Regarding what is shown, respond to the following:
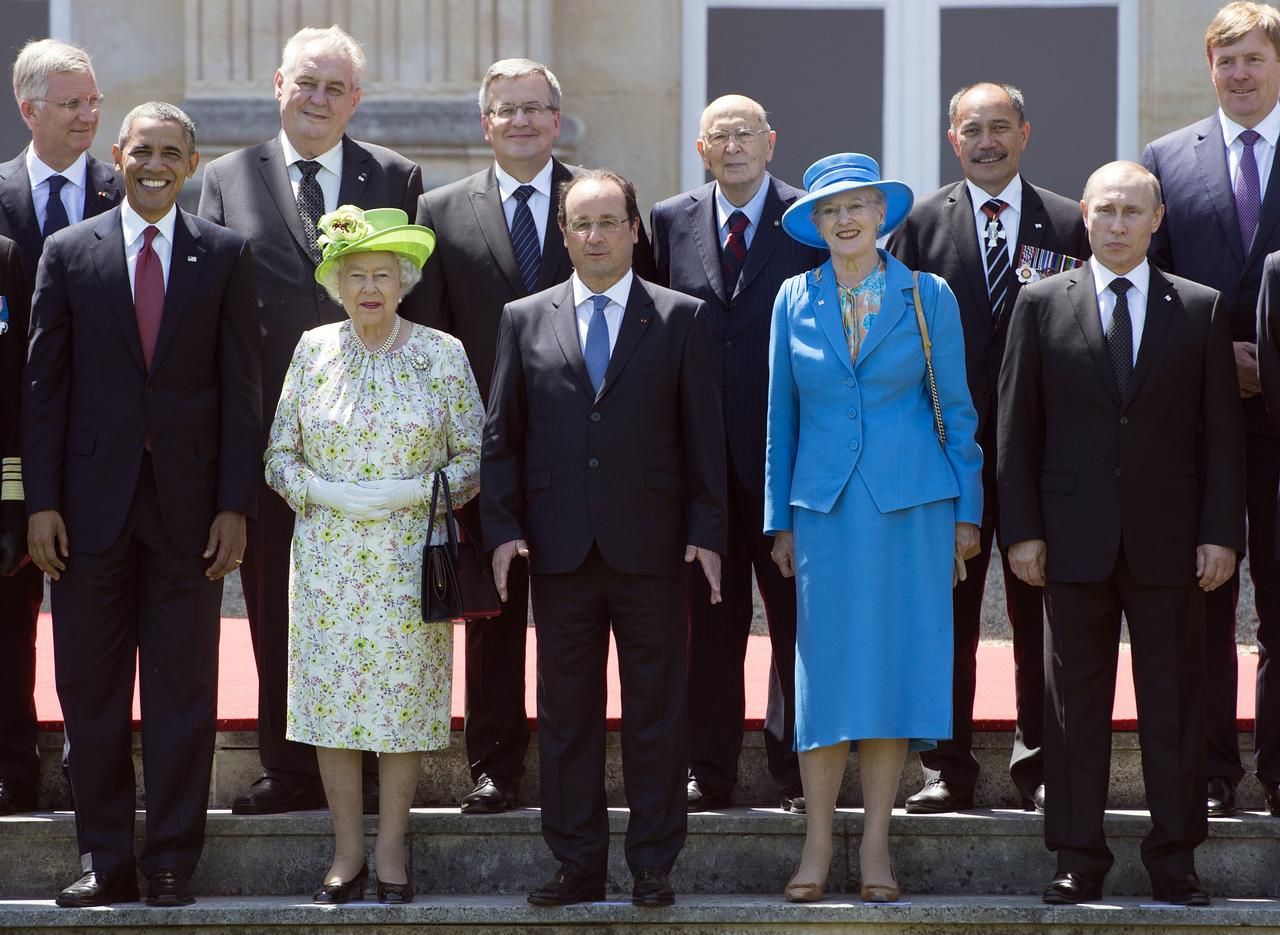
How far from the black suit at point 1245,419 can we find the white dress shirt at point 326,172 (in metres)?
2.35

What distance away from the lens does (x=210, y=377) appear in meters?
5.30

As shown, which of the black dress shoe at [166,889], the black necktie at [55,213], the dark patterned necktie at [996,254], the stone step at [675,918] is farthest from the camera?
the black necktie at [55,213]

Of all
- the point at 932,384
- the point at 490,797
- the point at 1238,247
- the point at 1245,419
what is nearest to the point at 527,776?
the point at 490,797

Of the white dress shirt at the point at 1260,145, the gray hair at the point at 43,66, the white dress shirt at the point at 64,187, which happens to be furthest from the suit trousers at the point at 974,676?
the gray hair at the point at 43,66

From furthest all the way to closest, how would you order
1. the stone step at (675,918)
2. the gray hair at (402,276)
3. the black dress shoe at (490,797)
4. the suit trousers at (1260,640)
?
the black dress shoe at (490,797), the suit trousers at (1260,640), the gray hair at (402,276), the stone step at (675,918)

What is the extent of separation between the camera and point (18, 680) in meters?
5.58

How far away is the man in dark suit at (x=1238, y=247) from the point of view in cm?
543

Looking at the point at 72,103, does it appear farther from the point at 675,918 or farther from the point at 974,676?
the point at 974,676

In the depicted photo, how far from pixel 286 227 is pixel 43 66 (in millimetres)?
878

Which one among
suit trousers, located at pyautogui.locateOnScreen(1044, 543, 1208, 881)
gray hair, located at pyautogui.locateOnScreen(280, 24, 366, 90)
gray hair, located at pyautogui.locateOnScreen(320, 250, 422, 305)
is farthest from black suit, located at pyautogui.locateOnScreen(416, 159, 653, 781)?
suit trousers, located at pyautogui.locateOnScreen(1044, 543, 1208, 881)

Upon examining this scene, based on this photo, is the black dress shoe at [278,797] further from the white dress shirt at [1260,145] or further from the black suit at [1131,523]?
the white dress shirt at [1260,145]

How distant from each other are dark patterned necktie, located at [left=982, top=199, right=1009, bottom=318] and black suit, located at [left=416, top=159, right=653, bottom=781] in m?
0.99

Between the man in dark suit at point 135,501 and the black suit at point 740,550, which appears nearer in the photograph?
the man in dark suit at point 135,501

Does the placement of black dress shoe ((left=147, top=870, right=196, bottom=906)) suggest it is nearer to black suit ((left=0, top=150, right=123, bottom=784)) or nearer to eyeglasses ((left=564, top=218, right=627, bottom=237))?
black suit ((left=0, top=150, right=123, bottom=784))
